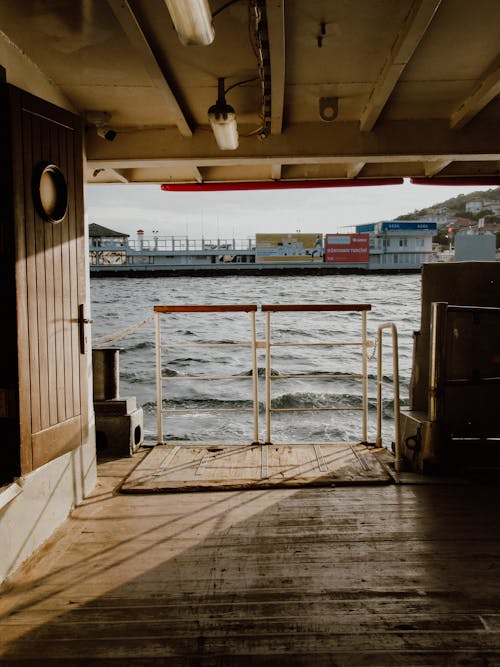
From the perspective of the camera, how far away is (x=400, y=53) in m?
2.24

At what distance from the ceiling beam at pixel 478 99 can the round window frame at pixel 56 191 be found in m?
2.32

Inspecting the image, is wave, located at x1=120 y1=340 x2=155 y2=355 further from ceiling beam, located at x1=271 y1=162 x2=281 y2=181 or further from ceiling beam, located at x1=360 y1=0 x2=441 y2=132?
ceiling beam, located at x1=360 y1=0 x2=441 y2=132

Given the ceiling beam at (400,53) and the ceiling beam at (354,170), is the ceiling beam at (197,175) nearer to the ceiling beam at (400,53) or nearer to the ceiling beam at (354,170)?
the ceiling beam at (354,170)

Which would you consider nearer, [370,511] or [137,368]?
[370,511]

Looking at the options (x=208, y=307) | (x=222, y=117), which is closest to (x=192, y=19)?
(x=222, y=117)

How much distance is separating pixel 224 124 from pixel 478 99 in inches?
58.1

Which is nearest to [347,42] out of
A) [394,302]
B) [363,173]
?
[363,173]

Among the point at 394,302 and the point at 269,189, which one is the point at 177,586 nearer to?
the point at 269,189

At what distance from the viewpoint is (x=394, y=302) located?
115 ft

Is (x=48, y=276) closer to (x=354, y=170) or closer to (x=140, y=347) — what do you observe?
(x=354, y=170)

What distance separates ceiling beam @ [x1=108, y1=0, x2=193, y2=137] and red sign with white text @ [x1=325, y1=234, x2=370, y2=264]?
61233 mm

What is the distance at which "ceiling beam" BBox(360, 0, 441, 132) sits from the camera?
1.92 meters

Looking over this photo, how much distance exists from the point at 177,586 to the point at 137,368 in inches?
471

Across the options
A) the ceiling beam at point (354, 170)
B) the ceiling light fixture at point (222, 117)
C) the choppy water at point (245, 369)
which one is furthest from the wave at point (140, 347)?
the ceiling light fixture at point (222, 117)
